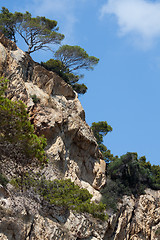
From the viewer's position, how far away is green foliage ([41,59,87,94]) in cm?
3259

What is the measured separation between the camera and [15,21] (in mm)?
33000

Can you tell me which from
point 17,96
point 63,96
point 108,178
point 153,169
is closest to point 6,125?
point 17,96

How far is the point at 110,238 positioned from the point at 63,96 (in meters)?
13.6

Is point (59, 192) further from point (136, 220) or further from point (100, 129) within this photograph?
point (100, 129)

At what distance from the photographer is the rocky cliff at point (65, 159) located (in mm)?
20688

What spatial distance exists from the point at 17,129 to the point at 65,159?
9.45 m

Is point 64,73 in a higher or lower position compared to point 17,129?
higher

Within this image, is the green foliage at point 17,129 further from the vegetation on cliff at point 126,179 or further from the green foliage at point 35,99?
the vegetation on cliff at point 126,179

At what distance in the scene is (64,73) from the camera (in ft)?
112

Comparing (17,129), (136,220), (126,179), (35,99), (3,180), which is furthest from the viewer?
(126,179)

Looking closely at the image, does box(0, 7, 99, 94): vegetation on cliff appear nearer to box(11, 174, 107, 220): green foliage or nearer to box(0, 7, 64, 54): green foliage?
box(0, 7, 64, 54): green foliage

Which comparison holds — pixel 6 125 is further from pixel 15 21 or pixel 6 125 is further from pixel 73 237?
pixel 15 21

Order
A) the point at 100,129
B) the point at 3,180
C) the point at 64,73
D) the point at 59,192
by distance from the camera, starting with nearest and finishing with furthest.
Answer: the point at 3,180 < the point at 59,192 < the point at 64,73 < the point at 100,129

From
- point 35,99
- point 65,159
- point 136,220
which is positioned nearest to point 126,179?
point 136,220
